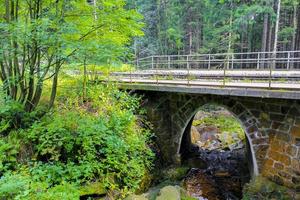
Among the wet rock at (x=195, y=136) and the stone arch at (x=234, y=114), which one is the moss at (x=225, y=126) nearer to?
the wet rock at (x=195, y=136)

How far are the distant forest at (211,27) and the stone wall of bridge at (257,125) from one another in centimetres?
1206

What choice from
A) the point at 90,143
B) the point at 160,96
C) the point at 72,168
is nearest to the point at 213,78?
the point at 160,96

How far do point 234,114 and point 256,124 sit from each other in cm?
80

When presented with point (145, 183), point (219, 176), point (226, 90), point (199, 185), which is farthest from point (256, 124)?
point (145, 183)

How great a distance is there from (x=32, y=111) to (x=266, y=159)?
22.9 ft

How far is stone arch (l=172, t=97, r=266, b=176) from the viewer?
8344 mm

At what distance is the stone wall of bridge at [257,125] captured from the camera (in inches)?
283

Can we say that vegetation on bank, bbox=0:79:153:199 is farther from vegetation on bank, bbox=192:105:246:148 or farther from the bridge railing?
vegetation on bank, bbox=192:105:246:148

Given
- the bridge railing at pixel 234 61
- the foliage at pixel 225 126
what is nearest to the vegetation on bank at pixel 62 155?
the bridge railing at pixel 234 61

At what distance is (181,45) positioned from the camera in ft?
86.9

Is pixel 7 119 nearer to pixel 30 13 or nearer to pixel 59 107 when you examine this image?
pixel 59 107

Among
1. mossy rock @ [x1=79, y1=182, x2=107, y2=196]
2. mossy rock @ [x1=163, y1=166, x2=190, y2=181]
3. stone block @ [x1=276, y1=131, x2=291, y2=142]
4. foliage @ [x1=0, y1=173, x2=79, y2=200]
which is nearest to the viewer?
foliage @ [x1=0, y1=173, x2=79, y2=200]

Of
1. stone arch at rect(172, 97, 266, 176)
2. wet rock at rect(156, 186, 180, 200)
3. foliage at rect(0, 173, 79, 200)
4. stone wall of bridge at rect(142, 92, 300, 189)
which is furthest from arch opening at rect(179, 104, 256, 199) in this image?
foliage at rect(0, 173, 79, 200)

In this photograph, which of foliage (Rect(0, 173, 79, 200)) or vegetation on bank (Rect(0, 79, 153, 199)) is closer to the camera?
foliage (Rect(0, 173, 79, 200))
